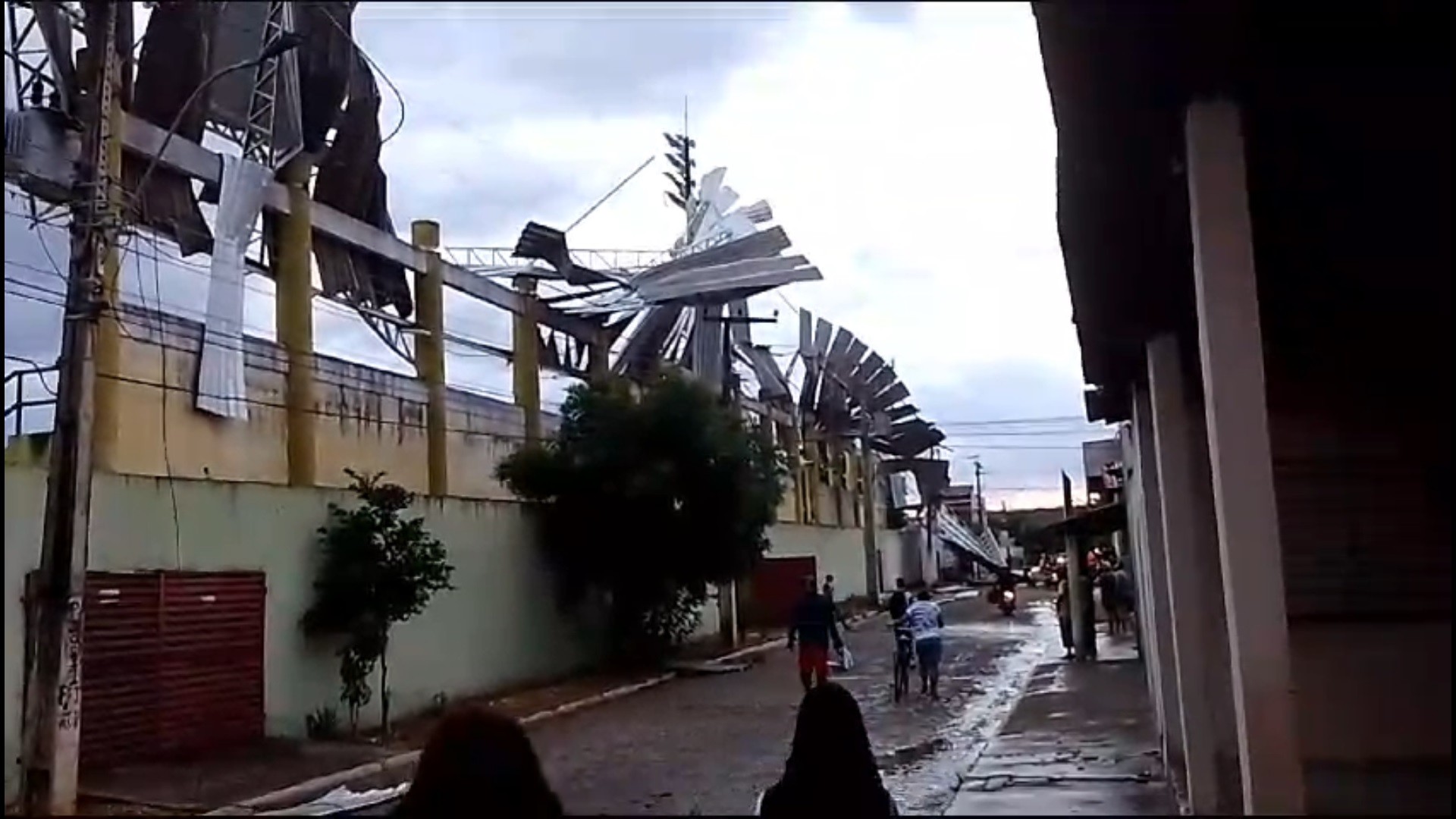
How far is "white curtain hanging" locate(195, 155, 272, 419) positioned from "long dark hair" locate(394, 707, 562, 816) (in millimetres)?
15093

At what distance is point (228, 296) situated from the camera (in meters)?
16.8

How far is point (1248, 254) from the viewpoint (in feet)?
Result: 14.1

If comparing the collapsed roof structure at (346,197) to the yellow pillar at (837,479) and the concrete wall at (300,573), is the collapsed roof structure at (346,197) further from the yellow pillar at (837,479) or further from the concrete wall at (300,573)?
the yellow pillar at (837,479)

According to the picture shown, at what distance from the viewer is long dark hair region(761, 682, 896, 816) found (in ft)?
10.7

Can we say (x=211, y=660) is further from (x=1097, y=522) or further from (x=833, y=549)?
(x=833, y=549)

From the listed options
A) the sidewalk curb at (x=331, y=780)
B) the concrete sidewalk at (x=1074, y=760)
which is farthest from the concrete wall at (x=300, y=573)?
the concrete sidewalk at (x=1074, y=760)

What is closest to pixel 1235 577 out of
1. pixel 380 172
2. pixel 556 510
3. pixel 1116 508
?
pixel 1116 508

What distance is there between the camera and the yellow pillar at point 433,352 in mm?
21062

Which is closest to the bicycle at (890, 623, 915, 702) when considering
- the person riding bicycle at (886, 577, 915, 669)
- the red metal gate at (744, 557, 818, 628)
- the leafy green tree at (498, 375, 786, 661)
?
the person riding bicycle at (886, 577, 915, 669)

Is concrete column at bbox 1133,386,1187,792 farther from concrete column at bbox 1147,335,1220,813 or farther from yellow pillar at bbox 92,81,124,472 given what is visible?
yellow pillar at bbox 92,81,124,472

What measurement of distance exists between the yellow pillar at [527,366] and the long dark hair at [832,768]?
2127 cm

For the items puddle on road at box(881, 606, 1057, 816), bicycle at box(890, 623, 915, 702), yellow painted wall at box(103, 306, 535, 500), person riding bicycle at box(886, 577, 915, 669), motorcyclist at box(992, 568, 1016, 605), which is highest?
yellow painted wall at box(103, 306, 535, 500)

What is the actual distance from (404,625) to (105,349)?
12.8ft

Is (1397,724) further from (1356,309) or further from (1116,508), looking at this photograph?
(1116,508)
